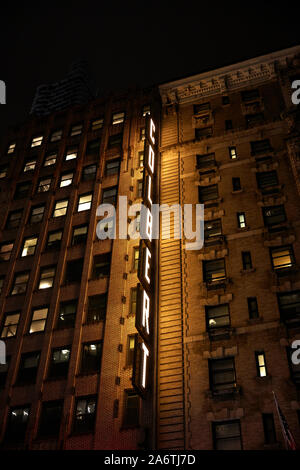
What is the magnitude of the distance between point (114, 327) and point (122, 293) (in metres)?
2.26

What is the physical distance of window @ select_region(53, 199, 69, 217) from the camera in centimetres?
3588

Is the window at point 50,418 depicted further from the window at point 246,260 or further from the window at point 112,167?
the window at point 112,167

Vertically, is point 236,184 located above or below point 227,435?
above

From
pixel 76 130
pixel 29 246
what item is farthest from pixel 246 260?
pixel 76 130

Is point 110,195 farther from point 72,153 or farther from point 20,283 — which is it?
point 20,283

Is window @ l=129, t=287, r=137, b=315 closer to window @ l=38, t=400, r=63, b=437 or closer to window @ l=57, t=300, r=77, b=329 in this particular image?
window @ l=57, t=300, r=77, b=329

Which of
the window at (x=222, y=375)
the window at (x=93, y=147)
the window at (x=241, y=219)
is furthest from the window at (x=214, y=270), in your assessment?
the window at (x=93, y=147)

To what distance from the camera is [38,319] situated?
29.7 meters

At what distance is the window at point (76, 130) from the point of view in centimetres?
4309

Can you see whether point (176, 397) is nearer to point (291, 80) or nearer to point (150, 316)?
point (150, 316)

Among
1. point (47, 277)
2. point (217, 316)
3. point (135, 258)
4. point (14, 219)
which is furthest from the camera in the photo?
point (14, 219)

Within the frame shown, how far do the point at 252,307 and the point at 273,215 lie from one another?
669cm

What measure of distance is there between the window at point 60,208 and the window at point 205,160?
10469mm
